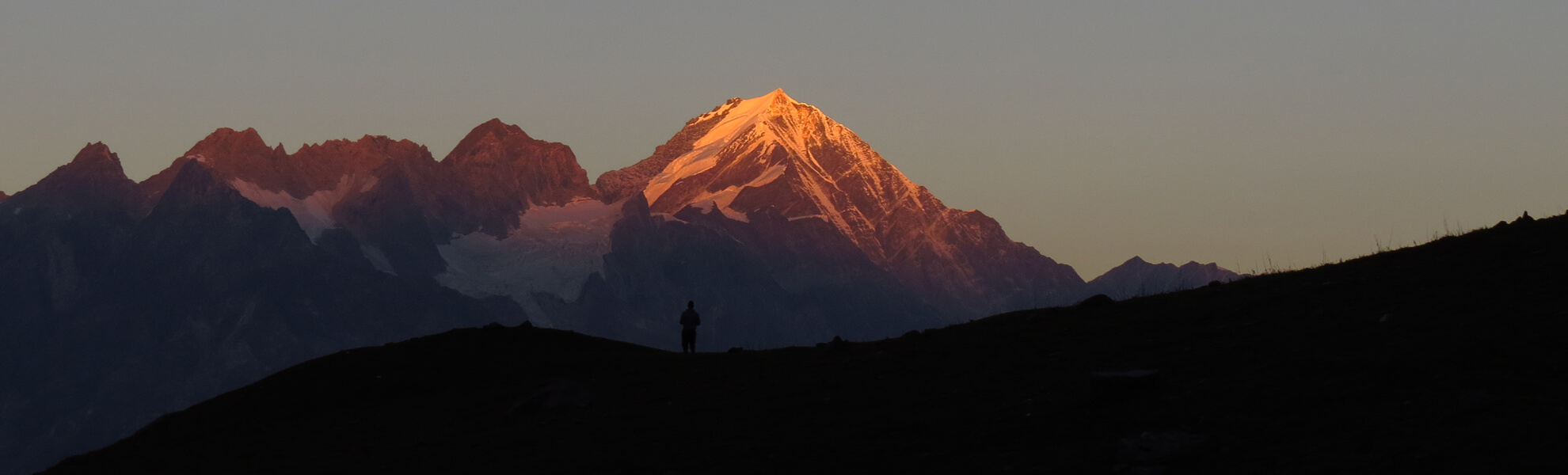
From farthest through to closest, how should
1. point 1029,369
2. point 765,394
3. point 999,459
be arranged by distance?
point 765,394 → point 1029,369 → point 999,459

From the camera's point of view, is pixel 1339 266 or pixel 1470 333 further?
pixel 1339 266

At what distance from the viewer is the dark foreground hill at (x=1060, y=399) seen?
86.9ft

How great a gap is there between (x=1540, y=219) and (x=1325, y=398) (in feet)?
56.1

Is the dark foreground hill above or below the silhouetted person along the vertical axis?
below

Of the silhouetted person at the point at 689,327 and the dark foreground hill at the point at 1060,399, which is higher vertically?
→ the silhouetted person at the point at 689,327

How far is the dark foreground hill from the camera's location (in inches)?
1043

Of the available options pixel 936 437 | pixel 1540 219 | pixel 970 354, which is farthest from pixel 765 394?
pixel 1540 219

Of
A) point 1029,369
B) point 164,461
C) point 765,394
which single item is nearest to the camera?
point 1029,369

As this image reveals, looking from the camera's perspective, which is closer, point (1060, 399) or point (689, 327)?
point (1060, 399)

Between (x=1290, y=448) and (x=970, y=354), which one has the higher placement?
(x=970, y=354)

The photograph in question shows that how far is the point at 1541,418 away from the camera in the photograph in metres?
25.1

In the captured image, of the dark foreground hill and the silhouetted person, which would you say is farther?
the silhouetted person

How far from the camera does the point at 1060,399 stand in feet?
103

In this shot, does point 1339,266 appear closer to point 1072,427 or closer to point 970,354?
point 970,354
